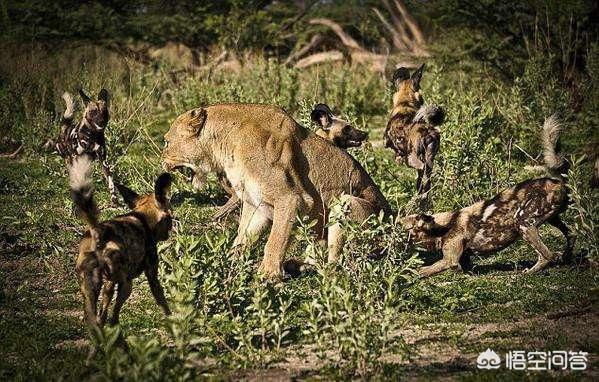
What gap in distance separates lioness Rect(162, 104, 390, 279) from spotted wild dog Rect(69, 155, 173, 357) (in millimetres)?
1495

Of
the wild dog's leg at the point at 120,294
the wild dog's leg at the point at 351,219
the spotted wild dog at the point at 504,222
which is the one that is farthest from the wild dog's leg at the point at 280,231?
the wild dog's leg at the point at 120,294

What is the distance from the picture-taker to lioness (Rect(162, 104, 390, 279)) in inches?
363

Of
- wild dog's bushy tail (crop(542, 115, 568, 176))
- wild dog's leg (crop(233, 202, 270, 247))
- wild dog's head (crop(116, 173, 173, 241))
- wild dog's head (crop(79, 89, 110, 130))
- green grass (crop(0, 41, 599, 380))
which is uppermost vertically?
wild dog's head (crop(79, 89, 110, 130))

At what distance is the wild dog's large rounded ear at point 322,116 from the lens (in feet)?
38.8

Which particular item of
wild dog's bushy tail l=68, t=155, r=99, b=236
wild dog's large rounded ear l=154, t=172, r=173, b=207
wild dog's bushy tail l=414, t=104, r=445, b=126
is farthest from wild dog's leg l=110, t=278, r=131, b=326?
A: wild dog's bushy tail l=414, t=104, r=445, b=126

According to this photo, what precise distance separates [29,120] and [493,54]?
10.3m

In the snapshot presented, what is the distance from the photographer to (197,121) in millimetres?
9500

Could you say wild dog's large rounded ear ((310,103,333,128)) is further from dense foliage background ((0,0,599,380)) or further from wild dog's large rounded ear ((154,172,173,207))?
wild dog's large rounded ear ((154,172,173,207))

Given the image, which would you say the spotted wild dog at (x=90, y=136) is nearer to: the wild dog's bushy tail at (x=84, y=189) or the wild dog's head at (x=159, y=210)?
the wild dog's head at (x=159, y=210)

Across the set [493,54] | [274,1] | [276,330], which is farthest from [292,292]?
[274,1]

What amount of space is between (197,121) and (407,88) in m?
4.09

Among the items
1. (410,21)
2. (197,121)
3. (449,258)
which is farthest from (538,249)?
(410,21)

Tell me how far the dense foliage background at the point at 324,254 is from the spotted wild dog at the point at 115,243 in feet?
0.87

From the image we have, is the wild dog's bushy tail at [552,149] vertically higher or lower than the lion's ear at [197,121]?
lower
